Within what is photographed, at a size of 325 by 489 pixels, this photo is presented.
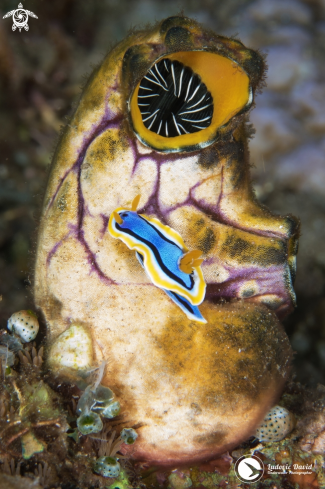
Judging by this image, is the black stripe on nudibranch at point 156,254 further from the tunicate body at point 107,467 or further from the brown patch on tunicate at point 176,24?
the tunicate body at point 107,467

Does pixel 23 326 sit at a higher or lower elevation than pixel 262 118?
lower

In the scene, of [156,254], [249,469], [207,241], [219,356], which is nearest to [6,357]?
[156,254]

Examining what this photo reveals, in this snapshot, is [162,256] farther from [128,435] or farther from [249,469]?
[249,469]

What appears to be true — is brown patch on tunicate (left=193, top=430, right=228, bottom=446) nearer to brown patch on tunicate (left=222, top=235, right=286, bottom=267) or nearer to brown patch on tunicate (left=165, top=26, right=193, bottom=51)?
brown patch on tunicate (left=222, top=235, right=286, bottom=267)

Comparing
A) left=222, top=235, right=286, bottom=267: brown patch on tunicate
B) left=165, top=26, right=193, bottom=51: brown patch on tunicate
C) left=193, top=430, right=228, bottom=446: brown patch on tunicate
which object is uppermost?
left=165, top=26, right=193, bottom=51: brown patch on tunicate

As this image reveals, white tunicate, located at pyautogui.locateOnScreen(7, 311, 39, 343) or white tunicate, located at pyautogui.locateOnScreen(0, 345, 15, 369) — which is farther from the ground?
white tunicate, located at pyautogui.locateOnScreen(7, 311, 39, 343)

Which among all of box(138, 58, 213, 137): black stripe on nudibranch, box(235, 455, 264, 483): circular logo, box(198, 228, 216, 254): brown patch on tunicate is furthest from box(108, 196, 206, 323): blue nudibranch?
box(235, 455, 264, 483): circular logo
